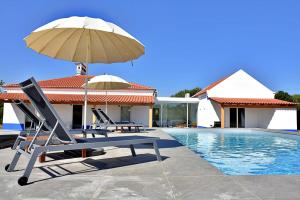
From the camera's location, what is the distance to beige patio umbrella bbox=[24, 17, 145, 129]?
6.97 meters

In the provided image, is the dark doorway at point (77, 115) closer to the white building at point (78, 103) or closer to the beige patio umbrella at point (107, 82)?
the white building at point (78, 103)

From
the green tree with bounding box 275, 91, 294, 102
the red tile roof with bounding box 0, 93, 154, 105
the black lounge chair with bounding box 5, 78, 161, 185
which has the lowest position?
the black lounge chair with bounding box 5, 78, 161, 185

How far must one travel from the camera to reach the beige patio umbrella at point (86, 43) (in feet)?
22.9

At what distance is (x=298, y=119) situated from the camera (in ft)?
101

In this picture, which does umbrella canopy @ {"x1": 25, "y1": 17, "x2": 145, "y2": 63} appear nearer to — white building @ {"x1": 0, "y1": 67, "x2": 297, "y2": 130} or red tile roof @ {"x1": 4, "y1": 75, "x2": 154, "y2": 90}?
white building @ {"x1": 0, "y1": 67, "x2": 297, "y2": 130}

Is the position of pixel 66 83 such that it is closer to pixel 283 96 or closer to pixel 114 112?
pixel 114 112

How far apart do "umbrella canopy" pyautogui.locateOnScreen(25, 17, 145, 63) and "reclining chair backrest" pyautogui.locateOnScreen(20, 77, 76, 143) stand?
7.66 ft

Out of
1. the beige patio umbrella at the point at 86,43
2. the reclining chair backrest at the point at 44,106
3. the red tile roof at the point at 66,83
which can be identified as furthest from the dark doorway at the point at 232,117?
the reclining chair backrest at the point at 44,106

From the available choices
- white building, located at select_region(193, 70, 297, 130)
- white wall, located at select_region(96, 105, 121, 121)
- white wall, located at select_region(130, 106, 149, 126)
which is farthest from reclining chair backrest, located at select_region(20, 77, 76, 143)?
white building, located at select_region(193, 70, 297, 130)

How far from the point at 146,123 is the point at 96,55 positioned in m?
19.1

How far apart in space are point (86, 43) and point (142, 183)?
5.86m

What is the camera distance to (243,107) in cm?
2842

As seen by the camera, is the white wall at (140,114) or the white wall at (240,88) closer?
the white wall at (140,114)

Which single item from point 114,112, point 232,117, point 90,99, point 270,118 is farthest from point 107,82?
point 270,118
